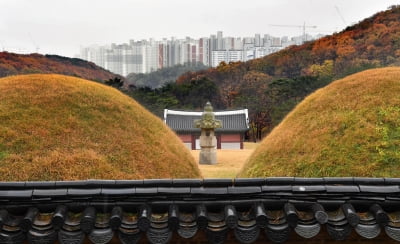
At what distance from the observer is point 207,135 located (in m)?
19.5

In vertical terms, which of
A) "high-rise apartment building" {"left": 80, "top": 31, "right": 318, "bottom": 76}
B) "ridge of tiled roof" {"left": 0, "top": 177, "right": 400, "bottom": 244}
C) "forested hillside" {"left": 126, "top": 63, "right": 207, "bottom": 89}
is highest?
"high-rise apartment building" {"left": 80, "top": 31, "right": 318, "bottom": 76}

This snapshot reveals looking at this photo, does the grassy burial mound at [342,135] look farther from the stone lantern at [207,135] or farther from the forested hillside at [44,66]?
the forested hillside at [44,66]

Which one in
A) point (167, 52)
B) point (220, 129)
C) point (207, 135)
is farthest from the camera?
point (167, 52)

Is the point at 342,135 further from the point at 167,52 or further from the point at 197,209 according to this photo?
the point at 167,52

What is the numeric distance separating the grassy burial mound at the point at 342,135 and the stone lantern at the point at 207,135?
Answer: 9.36 m

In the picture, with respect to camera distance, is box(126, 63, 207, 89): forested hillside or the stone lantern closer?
the stone lantern

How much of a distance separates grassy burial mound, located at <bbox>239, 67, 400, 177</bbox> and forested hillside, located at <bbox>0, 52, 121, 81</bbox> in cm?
2794

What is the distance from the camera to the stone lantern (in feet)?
62.2

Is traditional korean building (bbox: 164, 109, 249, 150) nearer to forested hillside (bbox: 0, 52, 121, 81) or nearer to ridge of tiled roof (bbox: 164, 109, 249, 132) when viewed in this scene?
ridge of tiled roof (bbox: 164, 109, 249, 132)

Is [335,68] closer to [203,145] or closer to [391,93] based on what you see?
[203,145]

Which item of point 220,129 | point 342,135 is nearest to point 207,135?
point 220,129

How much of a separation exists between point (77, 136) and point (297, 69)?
40.1 meters

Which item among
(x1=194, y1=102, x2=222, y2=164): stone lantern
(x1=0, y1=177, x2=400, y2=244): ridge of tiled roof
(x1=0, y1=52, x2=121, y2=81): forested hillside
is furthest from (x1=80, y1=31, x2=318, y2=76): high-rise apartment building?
(x1=0, y1=177, x2=400, y2=244): ridge of tiled roof

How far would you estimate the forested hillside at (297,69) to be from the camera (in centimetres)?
3588
